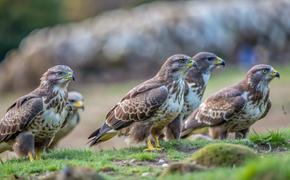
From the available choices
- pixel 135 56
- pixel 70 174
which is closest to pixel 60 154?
pixel 70 174

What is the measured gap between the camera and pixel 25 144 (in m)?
15.1

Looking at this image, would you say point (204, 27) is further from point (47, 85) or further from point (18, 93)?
point (47, 85)

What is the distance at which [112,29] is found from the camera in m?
41.2

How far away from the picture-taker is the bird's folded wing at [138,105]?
1559cm

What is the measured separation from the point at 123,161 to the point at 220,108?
3686 mm

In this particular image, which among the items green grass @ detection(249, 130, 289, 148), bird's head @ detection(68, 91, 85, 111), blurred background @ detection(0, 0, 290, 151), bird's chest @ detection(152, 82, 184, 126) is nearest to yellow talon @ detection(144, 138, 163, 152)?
bird's chest @ detection(152, 82, 184, 126)

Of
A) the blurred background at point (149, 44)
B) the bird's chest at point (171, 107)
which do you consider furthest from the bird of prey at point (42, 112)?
the blurred background at point (149, 44)

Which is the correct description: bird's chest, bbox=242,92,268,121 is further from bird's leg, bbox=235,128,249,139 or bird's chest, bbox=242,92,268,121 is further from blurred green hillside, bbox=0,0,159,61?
blurred green hillside, bbox=0,0,159,61

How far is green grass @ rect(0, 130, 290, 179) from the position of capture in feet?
42.1

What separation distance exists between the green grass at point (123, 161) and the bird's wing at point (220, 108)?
3.45 feet

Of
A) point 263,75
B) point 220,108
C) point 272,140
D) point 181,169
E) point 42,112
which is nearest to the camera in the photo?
point 181,169

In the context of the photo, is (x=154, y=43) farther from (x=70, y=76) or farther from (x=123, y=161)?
(x=123, y=161)

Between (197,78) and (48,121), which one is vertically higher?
(197,78)

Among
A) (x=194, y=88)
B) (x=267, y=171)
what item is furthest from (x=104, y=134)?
(x=267, y=171)
